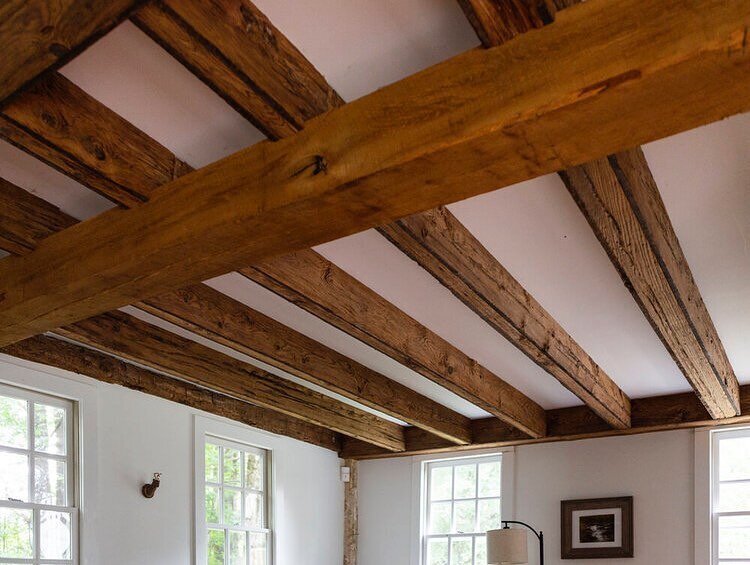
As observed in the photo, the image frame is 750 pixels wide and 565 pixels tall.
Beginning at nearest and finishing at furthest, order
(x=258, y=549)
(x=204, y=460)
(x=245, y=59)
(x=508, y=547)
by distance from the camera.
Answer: (x=245, y=59) < (x=508, y=547) < (x=204, y=460) < (x=258, y=549)

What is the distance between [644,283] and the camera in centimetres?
392

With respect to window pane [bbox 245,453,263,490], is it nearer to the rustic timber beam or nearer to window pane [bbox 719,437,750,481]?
the rustic timber beam

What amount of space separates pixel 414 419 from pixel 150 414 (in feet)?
6.34

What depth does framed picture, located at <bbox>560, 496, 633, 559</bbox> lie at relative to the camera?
6.67m

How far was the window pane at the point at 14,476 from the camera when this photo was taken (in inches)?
208

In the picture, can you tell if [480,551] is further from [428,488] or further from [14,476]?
[14,476]

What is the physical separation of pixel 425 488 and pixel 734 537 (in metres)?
2.68

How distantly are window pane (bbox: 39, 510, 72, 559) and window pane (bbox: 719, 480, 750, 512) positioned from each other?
4.49m

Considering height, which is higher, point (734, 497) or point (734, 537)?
point (734, 497)

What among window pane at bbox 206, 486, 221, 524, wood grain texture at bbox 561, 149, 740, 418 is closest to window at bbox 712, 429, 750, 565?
wood grain texture at bbox 561, 149, 740, 418

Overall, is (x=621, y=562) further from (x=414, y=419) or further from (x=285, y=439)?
(x=285, y=439)

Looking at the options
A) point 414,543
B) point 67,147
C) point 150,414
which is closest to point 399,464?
point 414,543

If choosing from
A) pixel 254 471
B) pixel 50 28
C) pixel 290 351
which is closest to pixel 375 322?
pixel 290 351

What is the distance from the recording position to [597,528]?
22.3 feet
